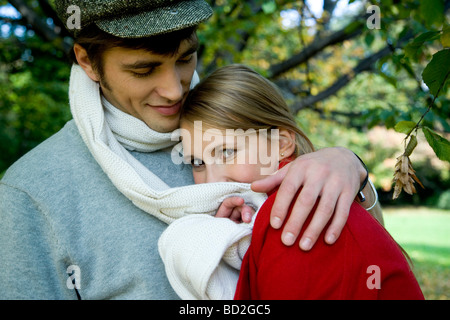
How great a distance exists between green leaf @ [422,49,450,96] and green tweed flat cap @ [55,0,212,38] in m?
0.85

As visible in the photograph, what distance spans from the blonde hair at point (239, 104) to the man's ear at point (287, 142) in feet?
0.08

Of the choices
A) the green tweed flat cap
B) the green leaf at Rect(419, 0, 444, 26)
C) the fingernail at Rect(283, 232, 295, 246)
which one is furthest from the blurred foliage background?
the green tweed flat cap

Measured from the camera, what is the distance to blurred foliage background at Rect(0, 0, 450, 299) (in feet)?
7.89

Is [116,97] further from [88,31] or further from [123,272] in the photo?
[123,272]

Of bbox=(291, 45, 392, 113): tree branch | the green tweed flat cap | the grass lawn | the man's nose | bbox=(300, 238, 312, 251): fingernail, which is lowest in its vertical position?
the grass lawn

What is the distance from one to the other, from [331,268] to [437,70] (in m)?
0.72

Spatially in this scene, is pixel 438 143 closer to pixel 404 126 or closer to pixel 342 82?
pixel 404 126

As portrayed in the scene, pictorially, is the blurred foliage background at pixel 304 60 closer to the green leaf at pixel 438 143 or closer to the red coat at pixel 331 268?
the green leaf at pixel 438 143

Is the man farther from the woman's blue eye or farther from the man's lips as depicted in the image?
the woman's blue eye

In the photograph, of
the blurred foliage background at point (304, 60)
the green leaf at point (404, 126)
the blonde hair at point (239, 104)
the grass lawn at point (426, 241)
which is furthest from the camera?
the grass lawn at point (426, 241)

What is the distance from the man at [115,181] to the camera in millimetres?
1384

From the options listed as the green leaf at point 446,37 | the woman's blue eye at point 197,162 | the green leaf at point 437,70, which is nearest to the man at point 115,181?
the woman's blue eye at point 197,162
